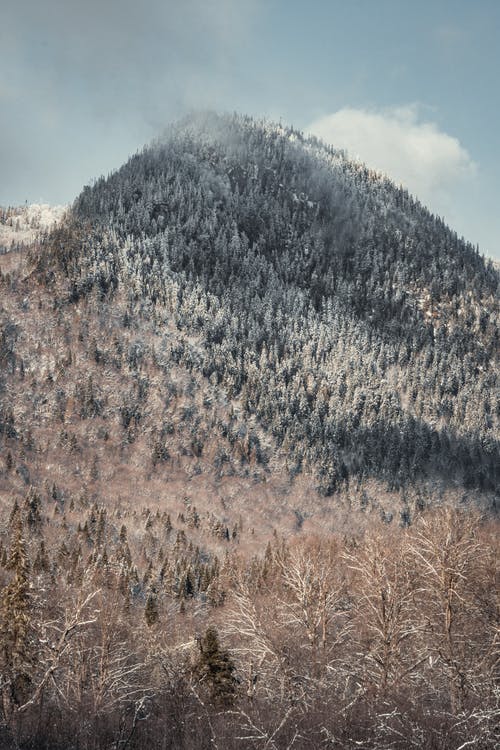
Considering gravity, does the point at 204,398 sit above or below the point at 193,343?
below

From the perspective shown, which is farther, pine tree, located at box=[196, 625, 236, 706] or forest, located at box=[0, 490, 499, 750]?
pine tree, located at box=[196, 625, 236, 706]

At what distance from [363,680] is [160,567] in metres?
90.6

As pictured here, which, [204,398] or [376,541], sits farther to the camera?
[204,398]

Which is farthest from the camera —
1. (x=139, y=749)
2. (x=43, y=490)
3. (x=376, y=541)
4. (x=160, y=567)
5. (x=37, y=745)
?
(x=43, y=490)

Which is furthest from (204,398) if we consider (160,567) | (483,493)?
(483,493)

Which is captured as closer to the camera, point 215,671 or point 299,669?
point 299,669

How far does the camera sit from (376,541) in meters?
32.0

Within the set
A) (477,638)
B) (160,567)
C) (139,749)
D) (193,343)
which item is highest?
(193,343)

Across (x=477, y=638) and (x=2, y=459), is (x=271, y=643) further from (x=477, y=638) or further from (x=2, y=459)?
(x=2, y=459)

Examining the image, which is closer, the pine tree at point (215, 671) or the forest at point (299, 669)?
the forest at point (299, 669)

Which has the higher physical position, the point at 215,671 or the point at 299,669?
the point at 299,669

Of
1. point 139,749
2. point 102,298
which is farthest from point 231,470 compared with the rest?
point 139,749

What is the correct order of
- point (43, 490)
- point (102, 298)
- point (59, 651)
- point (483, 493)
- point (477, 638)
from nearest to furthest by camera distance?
point (59, 651) < point (477, 638) < point (43, 490) < point (483, 493) < point (102, 298)

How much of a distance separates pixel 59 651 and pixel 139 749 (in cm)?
768
